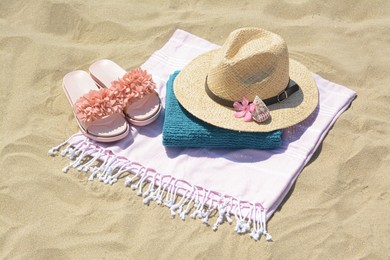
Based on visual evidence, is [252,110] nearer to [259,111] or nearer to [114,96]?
[259,111]

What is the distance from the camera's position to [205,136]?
2383 millimetres

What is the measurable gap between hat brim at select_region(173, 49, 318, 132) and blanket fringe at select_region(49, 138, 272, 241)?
37 centimetres

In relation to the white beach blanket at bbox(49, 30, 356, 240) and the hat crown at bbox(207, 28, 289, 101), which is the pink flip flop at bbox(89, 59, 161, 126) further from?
the hat crown at bbox(207, 28, 289, 101)

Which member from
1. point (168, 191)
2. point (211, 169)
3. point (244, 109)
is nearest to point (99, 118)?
point (168, 191)

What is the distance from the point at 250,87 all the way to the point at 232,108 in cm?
16

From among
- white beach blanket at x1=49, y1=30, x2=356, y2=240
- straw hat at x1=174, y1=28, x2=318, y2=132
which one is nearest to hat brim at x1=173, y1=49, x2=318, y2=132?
straw hat at x1=174, y1=28, x2=318, y2=132

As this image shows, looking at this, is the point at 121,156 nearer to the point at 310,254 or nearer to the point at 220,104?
the point at 220,104

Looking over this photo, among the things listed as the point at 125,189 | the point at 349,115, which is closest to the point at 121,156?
the point at 125,189

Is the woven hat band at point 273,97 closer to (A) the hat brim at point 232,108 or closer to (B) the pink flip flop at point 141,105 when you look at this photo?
(A) the hat brim at point 232,108

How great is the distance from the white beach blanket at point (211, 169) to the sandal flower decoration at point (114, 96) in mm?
171

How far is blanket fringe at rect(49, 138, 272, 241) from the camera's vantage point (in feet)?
7.14

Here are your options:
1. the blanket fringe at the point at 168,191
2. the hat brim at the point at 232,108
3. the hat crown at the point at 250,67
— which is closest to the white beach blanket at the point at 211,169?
the blanket fringe at the point at 168,191

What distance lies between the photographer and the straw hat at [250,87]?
230cm

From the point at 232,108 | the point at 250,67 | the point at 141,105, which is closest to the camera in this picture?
the point at 250,67
